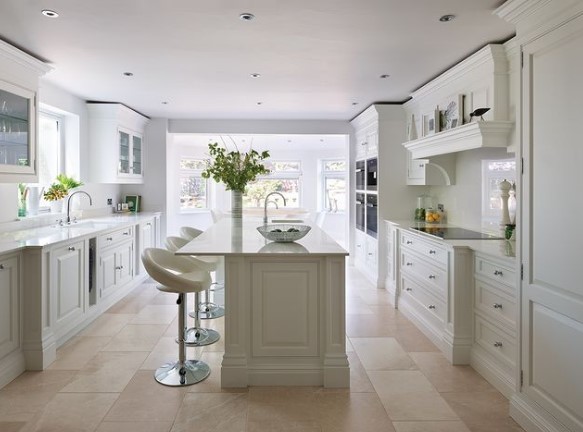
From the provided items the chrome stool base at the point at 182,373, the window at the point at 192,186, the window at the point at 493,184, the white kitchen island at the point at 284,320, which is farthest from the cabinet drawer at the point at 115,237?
the window at the point at 192,186

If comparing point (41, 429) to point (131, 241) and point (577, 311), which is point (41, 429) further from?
point (131, 241)

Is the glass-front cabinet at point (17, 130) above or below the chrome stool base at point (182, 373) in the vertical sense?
above

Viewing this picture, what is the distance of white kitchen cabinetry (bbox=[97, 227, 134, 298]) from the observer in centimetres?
473

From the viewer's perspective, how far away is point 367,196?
6.57m

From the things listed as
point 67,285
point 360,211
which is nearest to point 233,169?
point 67,285

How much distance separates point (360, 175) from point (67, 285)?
4486mm

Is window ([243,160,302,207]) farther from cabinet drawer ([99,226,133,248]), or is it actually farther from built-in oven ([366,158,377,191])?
cabinet drawer ([99,226,133,248])

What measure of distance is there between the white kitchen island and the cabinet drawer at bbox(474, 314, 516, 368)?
101 centimetres

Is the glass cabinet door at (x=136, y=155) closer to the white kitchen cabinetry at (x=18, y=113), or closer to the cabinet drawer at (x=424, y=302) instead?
the white kitchen cabinetry at (x=18, y=113)

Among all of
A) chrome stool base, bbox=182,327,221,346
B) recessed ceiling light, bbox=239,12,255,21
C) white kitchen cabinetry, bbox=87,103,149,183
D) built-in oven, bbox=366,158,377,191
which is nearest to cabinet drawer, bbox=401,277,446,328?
built-in oven, bbox=366,158,377,191

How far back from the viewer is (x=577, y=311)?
6.73ft

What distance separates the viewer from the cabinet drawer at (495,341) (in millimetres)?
2854

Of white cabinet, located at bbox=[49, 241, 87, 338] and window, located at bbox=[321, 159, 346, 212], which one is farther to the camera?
window, located at bbox=[321, 159, 346, 212]

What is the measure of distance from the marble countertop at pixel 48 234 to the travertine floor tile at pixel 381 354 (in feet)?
8.31
